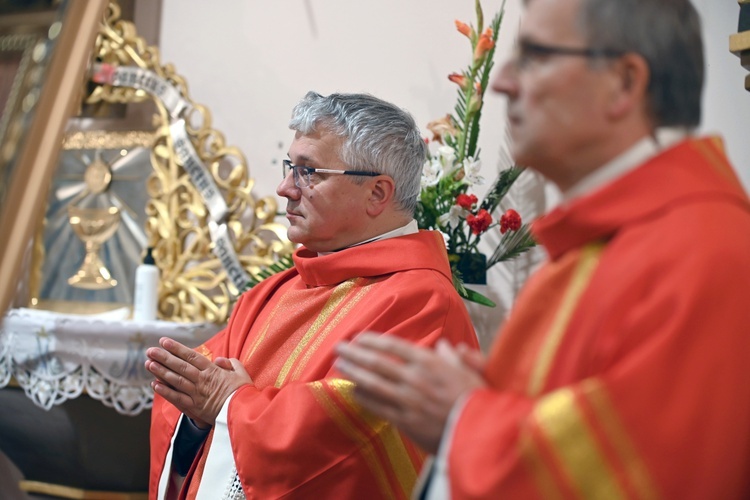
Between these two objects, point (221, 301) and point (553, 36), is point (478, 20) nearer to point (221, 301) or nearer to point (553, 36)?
point (221, 301)

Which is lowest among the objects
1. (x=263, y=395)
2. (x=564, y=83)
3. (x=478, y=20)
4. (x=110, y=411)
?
(x=110, y=411)

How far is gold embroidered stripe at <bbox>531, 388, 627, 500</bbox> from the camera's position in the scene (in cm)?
109

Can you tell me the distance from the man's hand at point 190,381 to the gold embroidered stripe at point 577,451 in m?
1.26

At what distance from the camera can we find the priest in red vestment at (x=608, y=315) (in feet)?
3.57

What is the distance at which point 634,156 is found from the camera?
1.26 metres

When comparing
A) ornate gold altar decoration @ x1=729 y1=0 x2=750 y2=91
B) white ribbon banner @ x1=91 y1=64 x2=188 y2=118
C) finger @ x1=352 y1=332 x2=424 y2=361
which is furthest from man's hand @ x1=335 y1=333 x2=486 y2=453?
white ribbon banner @ x1=91 y1=64 x2=188 y2=118

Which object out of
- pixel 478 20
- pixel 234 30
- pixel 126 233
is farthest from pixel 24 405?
pixel 478 20

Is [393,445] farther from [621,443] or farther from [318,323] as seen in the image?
[621,443]

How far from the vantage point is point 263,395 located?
2189mm

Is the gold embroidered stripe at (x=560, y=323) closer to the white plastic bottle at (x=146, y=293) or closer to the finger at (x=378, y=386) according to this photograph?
the finger at (x=378, y=386)

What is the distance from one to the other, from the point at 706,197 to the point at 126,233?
356 centimetres

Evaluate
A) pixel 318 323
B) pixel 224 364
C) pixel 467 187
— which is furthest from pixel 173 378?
pixel 467 187

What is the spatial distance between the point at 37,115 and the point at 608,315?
72 centimetres

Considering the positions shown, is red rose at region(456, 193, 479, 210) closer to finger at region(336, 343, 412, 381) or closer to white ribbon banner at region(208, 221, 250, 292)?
white ribbon banner at region(208, 221, 250, 292)
